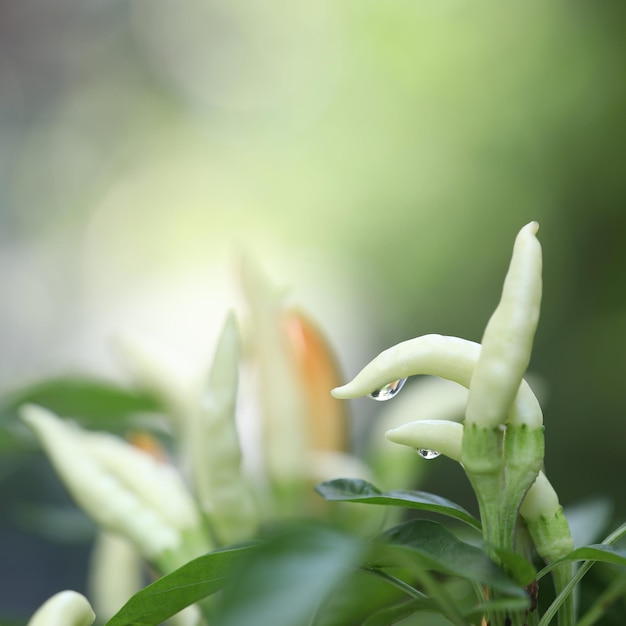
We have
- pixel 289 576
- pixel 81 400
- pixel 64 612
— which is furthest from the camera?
pixel 81 400

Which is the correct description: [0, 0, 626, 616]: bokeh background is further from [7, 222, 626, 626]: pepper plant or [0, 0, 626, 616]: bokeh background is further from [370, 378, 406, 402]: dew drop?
[370, 378, 406, 402]: dew drop

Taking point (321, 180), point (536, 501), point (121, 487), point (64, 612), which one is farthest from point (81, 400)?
point (321, 180)

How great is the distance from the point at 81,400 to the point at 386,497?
0.39 metres

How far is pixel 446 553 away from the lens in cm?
30

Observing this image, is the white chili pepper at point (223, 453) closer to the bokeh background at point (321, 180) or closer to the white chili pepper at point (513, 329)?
the white chili pepper at point (513, 329)

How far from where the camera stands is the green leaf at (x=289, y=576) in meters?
0.22

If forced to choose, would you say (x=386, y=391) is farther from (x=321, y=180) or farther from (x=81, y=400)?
(x=321, y=180)

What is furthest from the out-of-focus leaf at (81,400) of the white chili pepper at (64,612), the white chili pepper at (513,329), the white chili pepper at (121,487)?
the white chili pepper at (513,329)

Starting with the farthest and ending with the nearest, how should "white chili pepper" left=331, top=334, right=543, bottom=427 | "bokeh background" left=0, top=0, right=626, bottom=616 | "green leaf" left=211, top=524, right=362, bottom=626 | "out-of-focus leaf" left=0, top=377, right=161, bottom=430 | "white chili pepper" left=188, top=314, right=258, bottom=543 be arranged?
→ 1. "bokeh background" left=0, top=0, right=626, bottom=616
2. "out-of-focus leaf" left=0, top=377, right=161, bottom=430
3. "white chili pepper" left=188, top=314, right=258, bottom=543
4. "white chili pepper" left=331, top=334, right=543, bottom=427
5. "green leaf" left=211, top=524, right=362, bottom=626

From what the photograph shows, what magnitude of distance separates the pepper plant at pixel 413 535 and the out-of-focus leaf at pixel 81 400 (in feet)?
0.52

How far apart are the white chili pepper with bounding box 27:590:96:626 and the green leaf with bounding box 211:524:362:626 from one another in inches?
5.6

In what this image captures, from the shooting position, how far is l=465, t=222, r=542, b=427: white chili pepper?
30 centimetres

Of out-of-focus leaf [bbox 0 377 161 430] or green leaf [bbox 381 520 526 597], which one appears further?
out-of-focus leaf [bbox 0 377 161 430]

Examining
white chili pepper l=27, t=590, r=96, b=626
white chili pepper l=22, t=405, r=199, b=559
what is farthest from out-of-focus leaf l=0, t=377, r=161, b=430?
white chili pepper l=27, t=590, r=96, b=626
